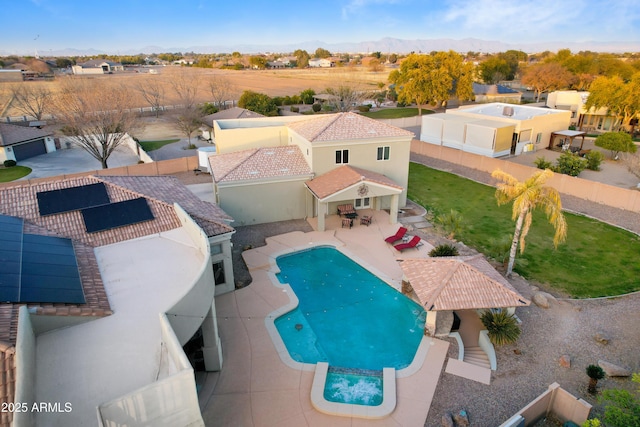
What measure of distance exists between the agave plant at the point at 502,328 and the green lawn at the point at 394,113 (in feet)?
182

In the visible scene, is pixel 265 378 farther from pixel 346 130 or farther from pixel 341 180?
pixel 346 130

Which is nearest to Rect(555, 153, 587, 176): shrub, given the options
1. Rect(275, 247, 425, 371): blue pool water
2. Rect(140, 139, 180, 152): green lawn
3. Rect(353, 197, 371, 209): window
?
Rect(353, 197, 371, 209): window

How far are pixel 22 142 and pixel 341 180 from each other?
128ft

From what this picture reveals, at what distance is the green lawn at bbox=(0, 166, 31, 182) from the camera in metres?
37.4

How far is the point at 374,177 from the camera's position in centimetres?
2658

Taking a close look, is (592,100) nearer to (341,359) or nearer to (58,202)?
(341,359)

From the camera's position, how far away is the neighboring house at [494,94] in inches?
3004

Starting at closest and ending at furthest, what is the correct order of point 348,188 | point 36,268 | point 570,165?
point 36,268
point 348,188
point 570,165

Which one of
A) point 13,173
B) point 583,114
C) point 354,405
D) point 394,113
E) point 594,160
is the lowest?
point 354,405

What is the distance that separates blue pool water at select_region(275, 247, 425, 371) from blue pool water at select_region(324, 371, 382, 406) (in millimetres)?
746

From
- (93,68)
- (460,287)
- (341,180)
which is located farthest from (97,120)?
(93,68)

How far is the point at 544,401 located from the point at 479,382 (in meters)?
2.17

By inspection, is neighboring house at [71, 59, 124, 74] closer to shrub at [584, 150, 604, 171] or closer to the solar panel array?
the solar panel array

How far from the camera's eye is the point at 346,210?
27188mm
